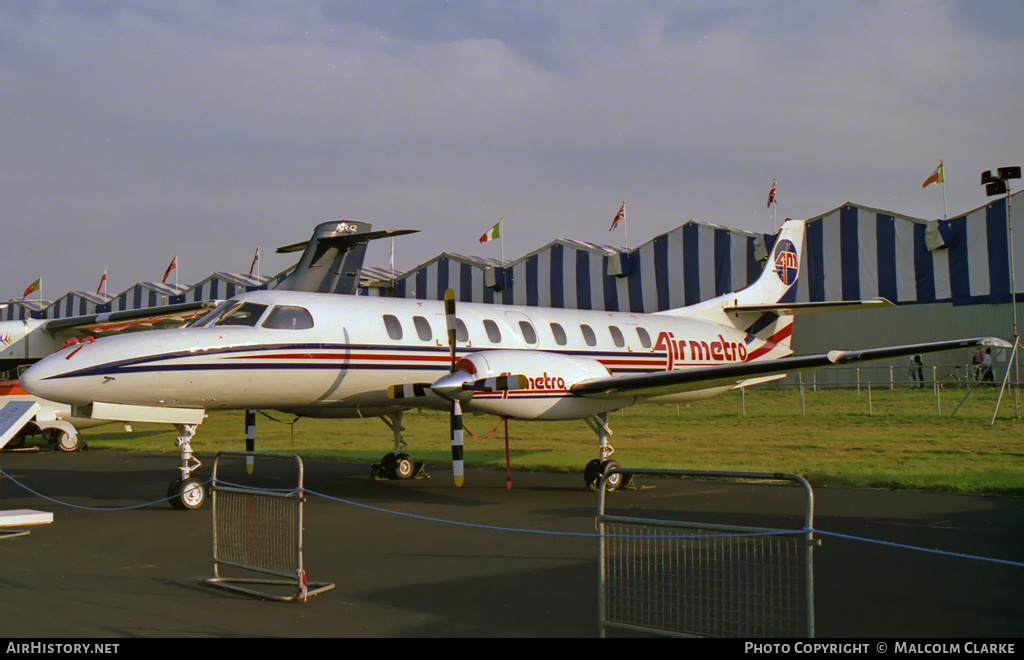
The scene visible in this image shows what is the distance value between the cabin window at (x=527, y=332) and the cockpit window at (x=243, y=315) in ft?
15.5

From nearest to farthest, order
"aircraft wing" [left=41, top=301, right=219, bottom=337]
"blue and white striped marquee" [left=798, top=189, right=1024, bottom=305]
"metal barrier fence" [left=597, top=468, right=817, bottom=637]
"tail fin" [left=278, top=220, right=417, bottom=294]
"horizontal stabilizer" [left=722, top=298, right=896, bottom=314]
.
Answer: "metal barrier fence" [left=597, top=468, right=817, bottom=637]
"horizontal stabilizer" [left=722, top=298, right=896, bottom=314]
"aircraft wing" [left=41, top=301, right=219, bottom=337]
"tail fin" [left=278, top=220, right=417, bottom=294]
"blue and white striped marquee" [left=798, top=189, right=1024, bottom=305]

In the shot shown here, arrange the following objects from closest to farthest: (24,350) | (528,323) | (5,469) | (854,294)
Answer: (528,323) < (5,469) < (24,350) < (854,294)

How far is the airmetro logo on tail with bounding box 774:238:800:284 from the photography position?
68.6 ft

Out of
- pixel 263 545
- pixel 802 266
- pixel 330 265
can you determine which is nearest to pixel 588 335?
pixel 263 545

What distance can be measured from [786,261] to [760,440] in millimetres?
4597

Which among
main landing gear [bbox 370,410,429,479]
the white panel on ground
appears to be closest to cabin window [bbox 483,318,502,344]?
main landing gear [bbox 370,410,429,479]

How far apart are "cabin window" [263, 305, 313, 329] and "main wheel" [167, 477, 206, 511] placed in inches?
101

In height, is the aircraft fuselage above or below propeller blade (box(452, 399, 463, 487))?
above

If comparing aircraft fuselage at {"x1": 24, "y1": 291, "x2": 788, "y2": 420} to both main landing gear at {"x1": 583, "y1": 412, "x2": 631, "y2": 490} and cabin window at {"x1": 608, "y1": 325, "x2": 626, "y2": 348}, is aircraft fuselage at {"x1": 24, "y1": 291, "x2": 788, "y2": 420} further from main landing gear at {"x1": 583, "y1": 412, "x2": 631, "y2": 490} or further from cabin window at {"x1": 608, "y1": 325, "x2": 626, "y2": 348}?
cabin window at {"x1": 608, "y1": 325, "x2": 626, "y2": 348}

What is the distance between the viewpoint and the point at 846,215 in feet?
A: 119

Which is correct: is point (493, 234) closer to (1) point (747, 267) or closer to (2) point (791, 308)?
(1) point (747, 267)

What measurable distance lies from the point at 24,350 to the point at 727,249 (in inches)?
1147

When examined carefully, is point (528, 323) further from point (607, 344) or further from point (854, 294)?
point (854, 294)
